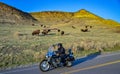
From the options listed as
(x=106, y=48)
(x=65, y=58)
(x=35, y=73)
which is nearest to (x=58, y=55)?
(x=65, y=58)

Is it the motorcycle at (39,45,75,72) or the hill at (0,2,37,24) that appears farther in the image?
the hill at (0,2,37,24)

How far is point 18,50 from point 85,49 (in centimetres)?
632

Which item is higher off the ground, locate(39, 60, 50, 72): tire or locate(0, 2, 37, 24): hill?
locate(0, 2, 37, 24): hill

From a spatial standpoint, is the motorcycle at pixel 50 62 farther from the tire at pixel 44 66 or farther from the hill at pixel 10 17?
the hill at pixel 10 17

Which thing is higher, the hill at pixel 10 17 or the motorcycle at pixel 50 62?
the hill at pixel 10 17

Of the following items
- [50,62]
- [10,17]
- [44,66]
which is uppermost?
[10,17]

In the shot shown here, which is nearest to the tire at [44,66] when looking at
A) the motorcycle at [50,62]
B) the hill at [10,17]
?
the motorcycle at [50,62]

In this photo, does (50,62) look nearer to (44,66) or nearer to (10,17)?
(44,66)

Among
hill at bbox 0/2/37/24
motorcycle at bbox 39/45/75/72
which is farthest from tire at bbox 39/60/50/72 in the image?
hill at bbox 0/2/37/24

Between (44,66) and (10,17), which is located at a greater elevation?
(10,17)

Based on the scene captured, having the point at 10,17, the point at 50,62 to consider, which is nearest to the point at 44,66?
the point at 50,62

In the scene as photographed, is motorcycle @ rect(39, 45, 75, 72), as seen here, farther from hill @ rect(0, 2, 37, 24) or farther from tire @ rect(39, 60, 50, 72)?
hill @ rect(0, 2, 37, 24)

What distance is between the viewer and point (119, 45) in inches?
1251

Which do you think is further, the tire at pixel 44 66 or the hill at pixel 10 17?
the hill at pixel 10 17
